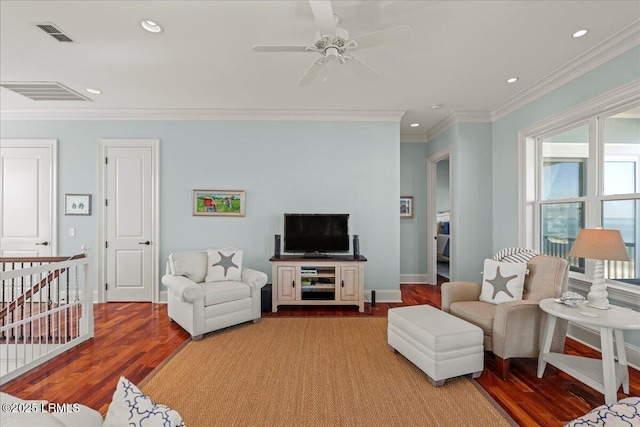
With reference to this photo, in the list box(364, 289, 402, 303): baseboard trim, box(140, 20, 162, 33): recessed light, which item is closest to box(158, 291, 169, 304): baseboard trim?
box(364, 289, 402, 303): baseboard trim

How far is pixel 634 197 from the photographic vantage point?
2.69 meters

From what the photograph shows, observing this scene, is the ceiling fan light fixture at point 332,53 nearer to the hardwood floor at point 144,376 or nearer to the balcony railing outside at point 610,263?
the hardwood floor at point 144,376

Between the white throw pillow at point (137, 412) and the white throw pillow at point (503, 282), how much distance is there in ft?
9.51

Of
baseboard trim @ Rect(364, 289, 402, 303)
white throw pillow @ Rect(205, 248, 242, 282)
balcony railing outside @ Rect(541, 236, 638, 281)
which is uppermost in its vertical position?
balcony railing outside @ Rect(541, 236, 638, 281)

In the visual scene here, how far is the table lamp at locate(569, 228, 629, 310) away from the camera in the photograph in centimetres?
217

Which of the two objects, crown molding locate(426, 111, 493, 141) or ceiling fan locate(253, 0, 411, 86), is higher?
crown molding locate(426, 111, 493, 141)

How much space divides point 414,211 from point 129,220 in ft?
15.8

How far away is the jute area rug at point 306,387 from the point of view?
78.3 inches

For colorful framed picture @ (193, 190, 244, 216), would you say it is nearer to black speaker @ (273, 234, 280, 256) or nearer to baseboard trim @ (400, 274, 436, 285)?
black speaker @ (273, 234, 280, 256)

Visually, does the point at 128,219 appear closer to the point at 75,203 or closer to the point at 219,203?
the point at 75,203

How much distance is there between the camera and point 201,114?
4555 millimetres

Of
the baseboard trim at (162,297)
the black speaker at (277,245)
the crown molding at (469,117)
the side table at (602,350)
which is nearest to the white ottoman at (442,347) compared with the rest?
the side table at (602,350)

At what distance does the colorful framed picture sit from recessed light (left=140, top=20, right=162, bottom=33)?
234 centimetres

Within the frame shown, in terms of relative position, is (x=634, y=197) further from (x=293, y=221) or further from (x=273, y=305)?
(x=273, y=305)
